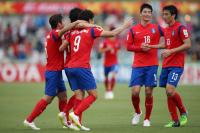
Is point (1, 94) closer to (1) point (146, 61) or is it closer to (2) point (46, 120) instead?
(2) point (46, 120)

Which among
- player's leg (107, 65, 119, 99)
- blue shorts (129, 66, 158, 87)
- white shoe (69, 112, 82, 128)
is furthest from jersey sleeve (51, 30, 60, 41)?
player's leg (107, 65, 119, 99)

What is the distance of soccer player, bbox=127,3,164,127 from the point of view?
17.2 m

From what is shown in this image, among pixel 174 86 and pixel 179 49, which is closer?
pixel 179 49

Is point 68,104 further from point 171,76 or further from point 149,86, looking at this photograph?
point 171,76

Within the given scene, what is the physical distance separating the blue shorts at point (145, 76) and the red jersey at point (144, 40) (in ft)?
0.33

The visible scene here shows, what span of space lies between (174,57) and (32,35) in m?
26.3

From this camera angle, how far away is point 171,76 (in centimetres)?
1675

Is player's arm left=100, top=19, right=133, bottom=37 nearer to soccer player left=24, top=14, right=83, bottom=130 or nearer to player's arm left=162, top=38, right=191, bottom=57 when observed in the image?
soccer player left=24, top=14, right=83, bottom=130

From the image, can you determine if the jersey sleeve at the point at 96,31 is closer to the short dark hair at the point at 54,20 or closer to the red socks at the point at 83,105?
the short dark hair at the point at 54,20

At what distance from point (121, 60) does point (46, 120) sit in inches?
786

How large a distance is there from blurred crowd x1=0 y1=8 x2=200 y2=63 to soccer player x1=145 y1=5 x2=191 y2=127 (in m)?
22.5

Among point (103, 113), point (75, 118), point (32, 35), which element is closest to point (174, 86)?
point (75, 118)

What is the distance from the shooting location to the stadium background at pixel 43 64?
18828 mm

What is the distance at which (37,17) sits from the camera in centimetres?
4397
